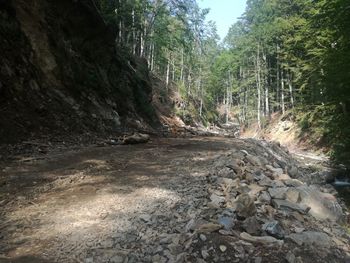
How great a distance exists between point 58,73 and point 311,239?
1093 centimetres

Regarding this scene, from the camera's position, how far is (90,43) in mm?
16578

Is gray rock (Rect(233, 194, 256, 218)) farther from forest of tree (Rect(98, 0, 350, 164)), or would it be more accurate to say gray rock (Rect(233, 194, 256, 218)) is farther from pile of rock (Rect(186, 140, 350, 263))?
forest of tree (Rect(98, 0, 350, 164))

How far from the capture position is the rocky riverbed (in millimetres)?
4734

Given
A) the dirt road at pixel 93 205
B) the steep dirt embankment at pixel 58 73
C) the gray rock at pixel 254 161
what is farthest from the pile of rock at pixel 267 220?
the steep dirt embankment at pixel 58 73

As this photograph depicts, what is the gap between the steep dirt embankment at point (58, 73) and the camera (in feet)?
36.7

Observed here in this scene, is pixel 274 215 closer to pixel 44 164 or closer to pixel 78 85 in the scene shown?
pixel 44 164

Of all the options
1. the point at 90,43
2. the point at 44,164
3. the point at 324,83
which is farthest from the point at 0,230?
the point at 324,83

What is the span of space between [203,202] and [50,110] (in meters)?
7.71

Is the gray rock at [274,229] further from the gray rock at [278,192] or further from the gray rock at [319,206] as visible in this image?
the gray rock at [319,206]

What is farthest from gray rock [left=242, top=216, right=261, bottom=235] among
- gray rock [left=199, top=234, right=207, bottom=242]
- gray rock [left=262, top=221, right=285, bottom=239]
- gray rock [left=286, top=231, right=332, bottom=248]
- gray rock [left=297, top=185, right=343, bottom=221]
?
gray rock [left=297, top=185, right=343, bottom=221]

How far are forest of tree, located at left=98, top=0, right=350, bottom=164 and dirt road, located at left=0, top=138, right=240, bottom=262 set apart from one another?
8.50 m

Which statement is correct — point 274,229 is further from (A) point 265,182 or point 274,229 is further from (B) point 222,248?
(A) point 265,182

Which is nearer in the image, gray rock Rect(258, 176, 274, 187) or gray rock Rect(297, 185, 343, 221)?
gray rock Rect(297, 185, 343, 221)

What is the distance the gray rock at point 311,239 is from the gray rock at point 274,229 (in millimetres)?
143
